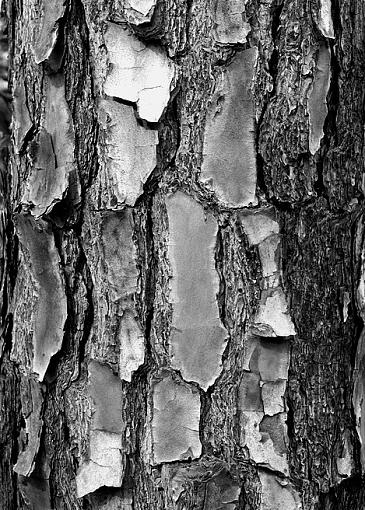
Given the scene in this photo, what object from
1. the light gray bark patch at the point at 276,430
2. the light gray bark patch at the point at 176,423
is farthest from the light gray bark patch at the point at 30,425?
the light gray bark patch at the point at 276,430

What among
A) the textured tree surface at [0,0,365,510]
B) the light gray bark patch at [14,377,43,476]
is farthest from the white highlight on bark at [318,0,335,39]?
the light gray bark patch at [14,377,43,476]

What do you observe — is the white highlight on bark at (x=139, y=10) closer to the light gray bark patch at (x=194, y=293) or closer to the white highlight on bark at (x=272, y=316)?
the light gray bark patch at (x=194, y=293)

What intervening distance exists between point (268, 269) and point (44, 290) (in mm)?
258

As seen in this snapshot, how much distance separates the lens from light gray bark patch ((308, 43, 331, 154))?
704 mm

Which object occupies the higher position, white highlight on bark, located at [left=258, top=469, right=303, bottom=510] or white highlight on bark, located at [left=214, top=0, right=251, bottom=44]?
white highlight on bark, located at [left=214, top=0, right=251, bottom=44]

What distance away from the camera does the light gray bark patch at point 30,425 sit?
783 mm

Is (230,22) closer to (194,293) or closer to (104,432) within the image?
(194,293)

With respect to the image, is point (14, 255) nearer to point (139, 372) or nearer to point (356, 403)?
point (139, 372)

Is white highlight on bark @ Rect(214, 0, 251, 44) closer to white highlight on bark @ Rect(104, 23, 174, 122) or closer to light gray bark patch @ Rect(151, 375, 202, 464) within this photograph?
white highlight on bark @ Rect(104, 23, 174, 122)

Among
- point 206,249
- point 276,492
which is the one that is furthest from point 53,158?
point 276,492

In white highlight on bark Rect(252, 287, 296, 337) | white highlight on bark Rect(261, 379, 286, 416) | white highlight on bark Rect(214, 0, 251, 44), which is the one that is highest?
white highlight on bark Rect(214, 0, 251, 44)

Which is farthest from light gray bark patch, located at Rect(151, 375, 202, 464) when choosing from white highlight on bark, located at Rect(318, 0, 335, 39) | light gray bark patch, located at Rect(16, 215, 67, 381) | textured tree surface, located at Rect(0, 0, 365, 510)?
white highlight on bark, located at Rect(318, 0, 335, 39)

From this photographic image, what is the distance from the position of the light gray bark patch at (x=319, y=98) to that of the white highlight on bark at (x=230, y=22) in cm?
9

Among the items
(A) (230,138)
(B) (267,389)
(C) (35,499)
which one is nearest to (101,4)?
(A) (230,138)
